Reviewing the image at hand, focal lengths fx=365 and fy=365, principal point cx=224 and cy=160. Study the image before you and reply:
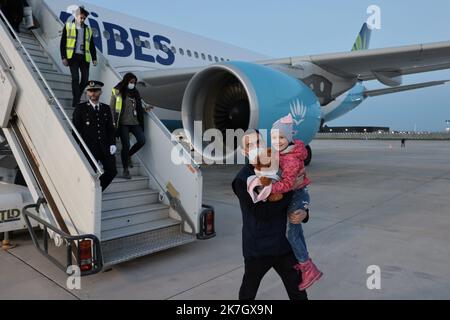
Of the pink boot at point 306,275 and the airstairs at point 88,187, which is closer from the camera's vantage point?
the pink boot at point 306,275

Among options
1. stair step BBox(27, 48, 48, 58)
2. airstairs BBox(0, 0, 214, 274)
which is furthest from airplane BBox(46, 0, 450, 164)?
airstairs BBox(0, 0, 214, 274)

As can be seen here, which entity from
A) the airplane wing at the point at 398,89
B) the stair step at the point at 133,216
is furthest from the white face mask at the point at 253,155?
the airplane wing at the point at 398,89

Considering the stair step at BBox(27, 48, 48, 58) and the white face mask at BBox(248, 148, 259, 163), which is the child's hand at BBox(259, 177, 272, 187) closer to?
the white face mask at BBox(248, 148, 259, 163)

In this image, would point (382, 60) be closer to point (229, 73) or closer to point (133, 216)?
point (229, 73)

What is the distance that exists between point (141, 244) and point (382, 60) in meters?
5.85

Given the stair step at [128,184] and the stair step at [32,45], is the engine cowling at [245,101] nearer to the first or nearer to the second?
the stair step at [128,184]

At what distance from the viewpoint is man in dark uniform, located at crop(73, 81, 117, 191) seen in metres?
3.30

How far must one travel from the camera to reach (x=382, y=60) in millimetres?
6820

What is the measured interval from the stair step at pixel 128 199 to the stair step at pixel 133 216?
0.06m

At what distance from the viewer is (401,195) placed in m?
6.05

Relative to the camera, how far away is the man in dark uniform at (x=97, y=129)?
330 cm

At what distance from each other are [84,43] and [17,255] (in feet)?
8.00

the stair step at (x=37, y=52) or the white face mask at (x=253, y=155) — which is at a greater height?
the stair step at (x=37, y=52)
